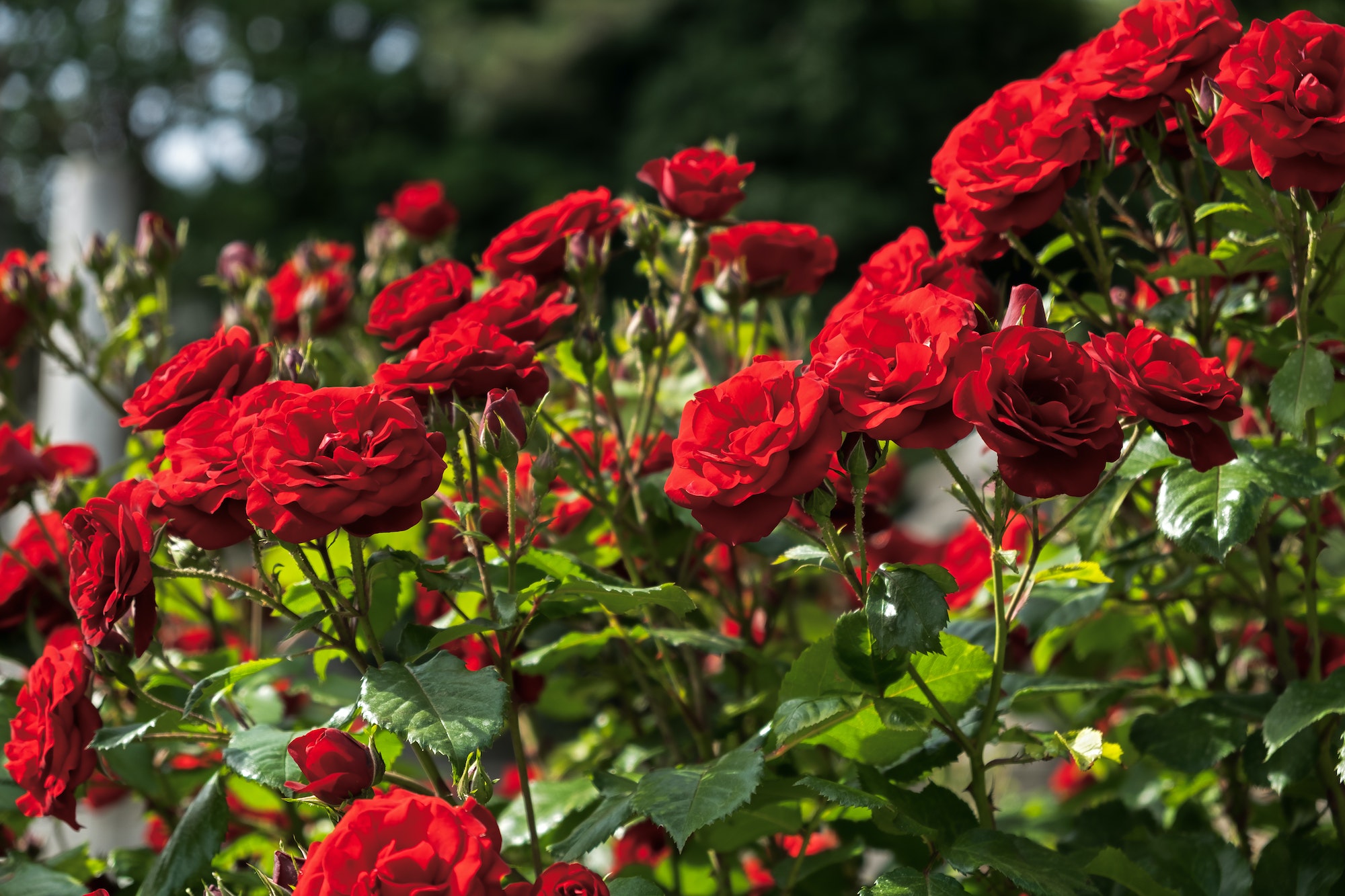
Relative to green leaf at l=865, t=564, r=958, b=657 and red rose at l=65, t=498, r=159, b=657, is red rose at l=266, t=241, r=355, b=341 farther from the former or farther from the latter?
green leaf at l=865, t=564, r=958, b=657

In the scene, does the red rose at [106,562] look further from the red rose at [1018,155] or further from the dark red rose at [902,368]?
the red rose at [1018,155]

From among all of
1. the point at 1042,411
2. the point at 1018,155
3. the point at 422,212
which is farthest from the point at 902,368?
the point at 422,212

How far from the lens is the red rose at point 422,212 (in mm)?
1431

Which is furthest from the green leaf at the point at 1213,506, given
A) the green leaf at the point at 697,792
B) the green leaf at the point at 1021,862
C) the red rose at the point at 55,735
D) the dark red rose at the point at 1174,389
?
the red rose at the point at 55,735

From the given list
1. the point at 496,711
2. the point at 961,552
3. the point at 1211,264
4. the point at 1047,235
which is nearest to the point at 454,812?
the point at 496,711

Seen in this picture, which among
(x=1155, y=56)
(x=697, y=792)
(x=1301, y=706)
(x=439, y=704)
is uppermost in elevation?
(x=1155, y=56)

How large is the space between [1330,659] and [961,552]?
0.36m

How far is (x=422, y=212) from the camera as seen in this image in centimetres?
143

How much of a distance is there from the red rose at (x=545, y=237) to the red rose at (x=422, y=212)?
0.54 m

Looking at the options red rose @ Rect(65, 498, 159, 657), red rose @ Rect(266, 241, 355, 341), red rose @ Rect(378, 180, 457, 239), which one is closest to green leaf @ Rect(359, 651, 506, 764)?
red rose @ Rect(65, 498, 159, 657)

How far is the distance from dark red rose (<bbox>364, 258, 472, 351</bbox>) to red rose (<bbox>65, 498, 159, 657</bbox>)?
22 cm

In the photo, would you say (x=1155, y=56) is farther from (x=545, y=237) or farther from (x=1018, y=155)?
(x=545, y=237)

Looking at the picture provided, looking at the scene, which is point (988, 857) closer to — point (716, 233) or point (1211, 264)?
point (1211, 264)

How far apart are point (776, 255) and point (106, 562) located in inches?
22.1
